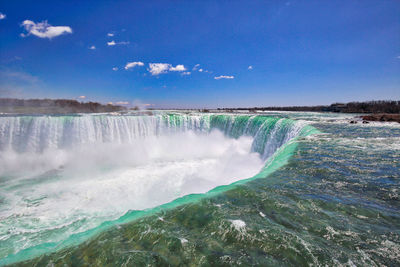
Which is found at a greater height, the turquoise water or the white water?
the turquoise water

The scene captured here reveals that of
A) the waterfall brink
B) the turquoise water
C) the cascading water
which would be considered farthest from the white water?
the turquoise water

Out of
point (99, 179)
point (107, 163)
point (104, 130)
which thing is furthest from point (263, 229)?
point (104, 130)

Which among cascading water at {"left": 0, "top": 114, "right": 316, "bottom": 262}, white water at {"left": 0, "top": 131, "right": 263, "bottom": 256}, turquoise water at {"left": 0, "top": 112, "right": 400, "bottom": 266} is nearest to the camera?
turquoise water at {"left": 0, "top": 112, "right": 400, "bottom": 266}

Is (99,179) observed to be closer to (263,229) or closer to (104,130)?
(104,130)

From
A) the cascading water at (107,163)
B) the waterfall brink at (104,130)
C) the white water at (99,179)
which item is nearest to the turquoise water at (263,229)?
the cascading water at (107,163)

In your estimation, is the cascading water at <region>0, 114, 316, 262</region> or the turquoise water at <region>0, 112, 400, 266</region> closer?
the turquoise water at <region>0, 112, 400, 266</region>

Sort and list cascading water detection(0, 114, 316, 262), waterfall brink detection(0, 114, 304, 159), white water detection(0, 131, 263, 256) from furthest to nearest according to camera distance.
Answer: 1. waterfall brink detection(0, 114, 304, 159)
2. cascading water detection(0, 114, 316, 262)
3. white water detection(0, 131, 263, 256)

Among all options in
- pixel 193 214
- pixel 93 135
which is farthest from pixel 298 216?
pixel 93 135

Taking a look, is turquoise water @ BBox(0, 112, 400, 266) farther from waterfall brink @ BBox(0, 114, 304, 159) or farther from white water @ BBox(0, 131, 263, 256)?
waterfall brink @ BBox(0, 114, 304, 159)
